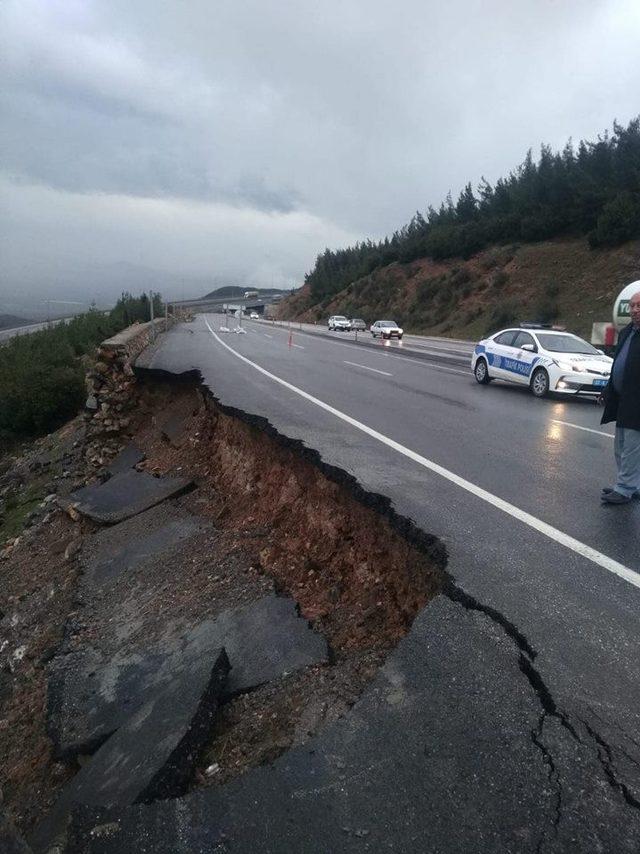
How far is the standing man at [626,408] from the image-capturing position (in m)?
5.81

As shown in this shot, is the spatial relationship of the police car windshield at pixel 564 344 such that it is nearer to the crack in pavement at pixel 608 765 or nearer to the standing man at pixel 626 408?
the standing man at pixel 626 408

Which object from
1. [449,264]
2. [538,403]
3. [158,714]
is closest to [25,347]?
[538,403]

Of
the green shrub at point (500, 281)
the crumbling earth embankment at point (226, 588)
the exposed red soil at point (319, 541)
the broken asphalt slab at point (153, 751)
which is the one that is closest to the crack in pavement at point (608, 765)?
the crumbling earth embankment at point (226, 588)

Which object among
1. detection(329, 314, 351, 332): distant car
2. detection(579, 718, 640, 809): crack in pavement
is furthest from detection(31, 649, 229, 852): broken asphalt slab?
detection(329, 314, 351, 332): distant car

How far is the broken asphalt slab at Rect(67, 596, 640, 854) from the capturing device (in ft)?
8.09

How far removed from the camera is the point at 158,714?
4.16 meters

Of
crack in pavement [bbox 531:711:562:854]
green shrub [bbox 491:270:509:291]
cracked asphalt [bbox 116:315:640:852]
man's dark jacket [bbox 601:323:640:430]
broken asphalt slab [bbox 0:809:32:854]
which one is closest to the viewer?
crack in pavement [bbox 531:711:562:854]

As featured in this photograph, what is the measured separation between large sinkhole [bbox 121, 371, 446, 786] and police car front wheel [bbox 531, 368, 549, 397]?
751 cm

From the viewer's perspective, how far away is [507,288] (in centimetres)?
5241

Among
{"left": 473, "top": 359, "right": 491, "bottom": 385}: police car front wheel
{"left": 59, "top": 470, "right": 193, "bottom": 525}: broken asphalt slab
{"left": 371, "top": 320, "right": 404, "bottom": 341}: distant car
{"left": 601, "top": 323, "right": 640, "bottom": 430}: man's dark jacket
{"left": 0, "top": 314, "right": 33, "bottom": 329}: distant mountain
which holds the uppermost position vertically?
{"left": 601, "top": 323, "right": 640, "bottom": 430}: man's dark jacket

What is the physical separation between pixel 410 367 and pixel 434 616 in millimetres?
17753

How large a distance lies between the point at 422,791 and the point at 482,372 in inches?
595

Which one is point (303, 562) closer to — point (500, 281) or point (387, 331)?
point (387, 331)

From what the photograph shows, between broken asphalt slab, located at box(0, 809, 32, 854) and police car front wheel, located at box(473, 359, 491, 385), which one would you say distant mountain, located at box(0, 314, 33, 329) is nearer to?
police car front wheel, located at box(473, 359, 491, 385)
